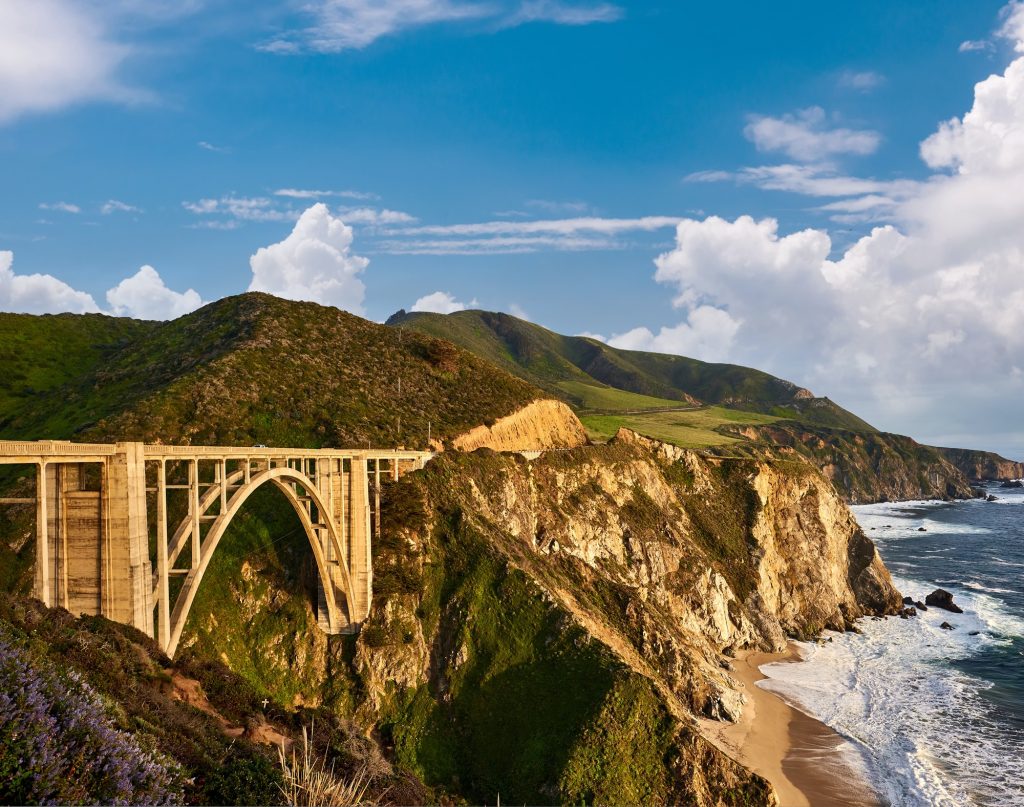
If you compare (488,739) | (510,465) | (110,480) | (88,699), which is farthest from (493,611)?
(88,699)

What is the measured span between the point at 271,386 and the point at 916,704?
62.7m

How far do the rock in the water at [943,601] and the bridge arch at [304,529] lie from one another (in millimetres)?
77250

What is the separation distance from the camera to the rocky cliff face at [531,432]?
240 feet

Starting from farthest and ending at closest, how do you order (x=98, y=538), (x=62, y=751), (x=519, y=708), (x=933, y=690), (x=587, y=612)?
(x=933, y=690) < (x=587, y=612) < (x=519, y=708) < (x=98, y=538) < (x=62, y=751)

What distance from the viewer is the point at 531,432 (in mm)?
81375

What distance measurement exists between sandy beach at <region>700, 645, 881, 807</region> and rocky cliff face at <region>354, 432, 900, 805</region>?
214 centimetres

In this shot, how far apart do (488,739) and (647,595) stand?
29.2m

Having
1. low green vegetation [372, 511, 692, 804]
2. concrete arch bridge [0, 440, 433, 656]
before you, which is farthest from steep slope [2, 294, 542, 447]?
concrete arch bridge [0, 440, 433, 656]

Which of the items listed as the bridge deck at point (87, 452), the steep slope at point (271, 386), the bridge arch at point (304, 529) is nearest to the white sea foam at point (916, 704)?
the bridge arch at point (304, 529)

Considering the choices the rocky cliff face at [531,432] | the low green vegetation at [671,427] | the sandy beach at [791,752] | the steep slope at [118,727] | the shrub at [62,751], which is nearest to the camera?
the shrub at [62,751]

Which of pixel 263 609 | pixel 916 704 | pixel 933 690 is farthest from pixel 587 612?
pixel 933 690

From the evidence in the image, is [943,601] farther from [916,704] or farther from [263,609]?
[263,609]

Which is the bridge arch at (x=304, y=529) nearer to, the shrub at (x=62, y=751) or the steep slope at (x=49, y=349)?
the shrub at (x=62, y=751)

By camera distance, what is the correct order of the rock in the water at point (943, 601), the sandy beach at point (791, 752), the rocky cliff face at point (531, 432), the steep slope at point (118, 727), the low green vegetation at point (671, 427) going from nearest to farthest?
the steep slope at point (118, 727), the sandy beach at point (791, 752), the rocky cliff face at point (531, 432), the rock in the water at point (943, 601), the low green vegetation at point (671, 427)
